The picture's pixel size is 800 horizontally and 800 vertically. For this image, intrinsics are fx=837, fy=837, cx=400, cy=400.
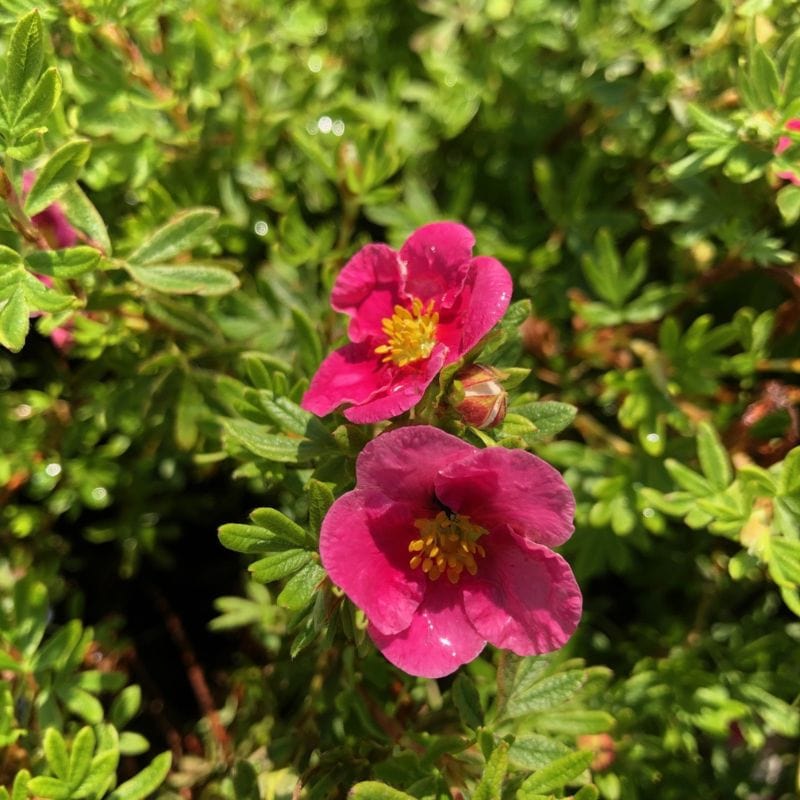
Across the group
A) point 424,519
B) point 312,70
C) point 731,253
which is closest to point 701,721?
point 424,519

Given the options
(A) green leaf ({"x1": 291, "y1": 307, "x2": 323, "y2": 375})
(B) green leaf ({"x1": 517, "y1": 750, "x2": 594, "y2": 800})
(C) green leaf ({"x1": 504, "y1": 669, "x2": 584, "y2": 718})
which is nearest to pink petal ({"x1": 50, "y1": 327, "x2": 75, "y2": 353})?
(A) green leaf ({"x1": 291, "y1": 307, "x2": 323, "y2": 375})

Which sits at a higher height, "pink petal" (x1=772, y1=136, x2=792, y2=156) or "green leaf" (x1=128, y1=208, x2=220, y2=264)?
"pink petal" (x1=772, y1=136, x2=792, y2=156)

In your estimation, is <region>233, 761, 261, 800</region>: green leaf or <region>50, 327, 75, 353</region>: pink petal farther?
<region>50, 327, 75, 353</region>: pink petal

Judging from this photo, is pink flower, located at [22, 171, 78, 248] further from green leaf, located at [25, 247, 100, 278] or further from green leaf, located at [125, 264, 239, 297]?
green leaf, located at [25, 247, 100, 278]

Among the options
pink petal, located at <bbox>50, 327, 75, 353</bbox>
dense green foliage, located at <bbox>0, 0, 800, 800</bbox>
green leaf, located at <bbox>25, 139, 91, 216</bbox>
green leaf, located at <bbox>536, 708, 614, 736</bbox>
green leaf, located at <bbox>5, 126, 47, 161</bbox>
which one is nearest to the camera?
green leaf, located at <bbox>5, 126, 47, 161</bbox>

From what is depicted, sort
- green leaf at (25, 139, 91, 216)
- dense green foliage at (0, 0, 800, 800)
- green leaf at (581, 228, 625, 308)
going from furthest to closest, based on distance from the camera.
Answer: green leaf at (581, 228, 625, 308) → dense green foliage at (0, 0, 800, 800) → green leaf at (25, 139, 91, 216)

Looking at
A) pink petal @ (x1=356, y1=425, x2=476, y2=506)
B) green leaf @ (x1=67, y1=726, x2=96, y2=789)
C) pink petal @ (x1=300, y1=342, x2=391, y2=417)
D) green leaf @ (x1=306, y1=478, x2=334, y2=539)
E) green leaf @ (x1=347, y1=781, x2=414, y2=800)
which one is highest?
pink petal @ (x1=356, y1=425, x2=476, y2=506)

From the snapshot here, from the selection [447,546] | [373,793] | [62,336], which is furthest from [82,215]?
[373,793]

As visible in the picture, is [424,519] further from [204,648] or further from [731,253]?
[204,648]
